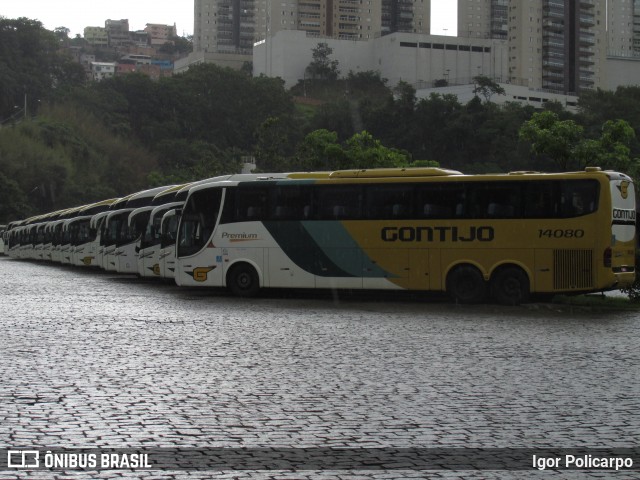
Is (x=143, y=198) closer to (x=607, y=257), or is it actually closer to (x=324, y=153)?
(x=324, y=153)

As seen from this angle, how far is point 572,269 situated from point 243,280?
8.10 metres

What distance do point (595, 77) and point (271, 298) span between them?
13143 centimetres

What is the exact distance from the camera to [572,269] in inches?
861

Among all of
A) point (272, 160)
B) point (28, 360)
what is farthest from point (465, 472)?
point (272, 160)

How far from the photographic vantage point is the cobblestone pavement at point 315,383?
7449 mm

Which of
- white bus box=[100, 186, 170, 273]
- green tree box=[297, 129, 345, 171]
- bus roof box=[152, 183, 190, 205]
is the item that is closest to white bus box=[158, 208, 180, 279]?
bus roof box=[152, 183, 190, 205]

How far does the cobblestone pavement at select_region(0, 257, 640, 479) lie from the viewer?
7.45m

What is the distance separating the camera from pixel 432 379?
Answer: 10453 mm

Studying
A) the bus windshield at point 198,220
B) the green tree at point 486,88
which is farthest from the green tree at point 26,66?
the bus windshield at point 198,220

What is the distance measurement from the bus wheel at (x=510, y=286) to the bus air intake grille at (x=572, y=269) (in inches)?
28.4

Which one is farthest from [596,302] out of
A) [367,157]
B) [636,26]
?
[636,26]

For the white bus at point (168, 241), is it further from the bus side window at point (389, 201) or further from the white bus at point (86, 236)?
the white bus at point (86, 236)

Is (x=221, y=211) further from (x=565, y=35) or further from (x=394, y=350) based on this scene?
(x=565, y=35)

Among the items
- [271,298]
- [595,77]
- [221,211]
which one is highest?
[595,77]
